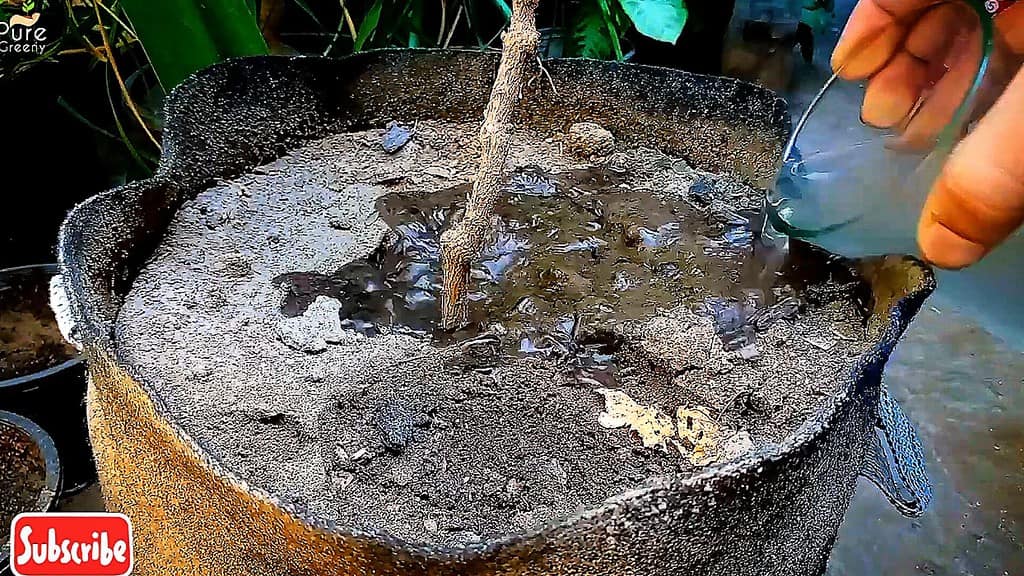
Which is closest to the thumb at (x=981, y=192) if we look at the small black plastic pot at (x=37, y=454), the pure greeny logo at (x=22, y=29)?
the small black plastic pot at (x=37, y=454)

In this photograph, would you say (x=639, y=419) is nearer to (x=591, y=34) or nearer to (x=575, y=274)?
(x=575, y=274)

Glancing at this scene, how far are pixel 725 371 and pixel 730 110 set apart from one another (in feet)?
0.93

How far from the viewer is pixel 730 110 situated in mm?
718

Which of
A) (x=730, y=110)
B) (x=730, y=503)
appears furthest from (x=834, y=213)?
(x=730, y=503)

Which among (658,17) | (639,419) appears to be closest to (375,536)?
(639,419)

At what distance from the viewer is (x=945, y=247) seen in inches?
20.0

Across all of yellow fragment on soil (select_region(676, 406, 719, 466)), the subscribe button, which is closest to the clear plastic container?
yellow fragment on soil (select_region(676, 406, 719, 466))

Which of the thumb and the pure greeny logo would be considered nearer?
the thumb

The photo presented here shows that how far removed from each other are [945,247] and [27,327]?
38.1 inches

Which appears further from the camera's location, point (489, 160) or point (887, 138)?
point (887, 138)

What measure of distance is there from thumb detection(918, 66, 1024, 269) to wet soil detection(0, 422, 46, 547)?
752 mm

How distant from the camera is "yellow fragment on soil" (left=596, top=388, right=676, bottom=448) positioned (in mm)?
469

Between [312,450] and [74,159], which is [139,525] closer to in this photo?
[312,450]

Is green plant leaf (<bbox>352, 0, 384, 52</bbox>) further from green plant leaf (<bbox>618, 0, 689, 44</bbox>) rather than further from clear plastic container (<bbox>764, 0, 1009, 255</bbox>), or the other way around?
clear plastic container (<bbox>764, 0, 1009, 255</bbox>)
